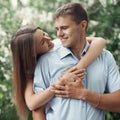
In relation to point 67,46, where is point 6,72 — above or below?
below

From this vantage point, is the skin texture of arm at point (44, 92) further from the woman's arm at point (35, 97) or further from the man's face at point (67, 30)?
the man's face at point (67, 30)

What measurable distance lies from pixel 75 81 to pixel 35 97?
0.73 feet

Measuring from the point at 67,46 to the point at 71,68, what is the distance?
114 mm

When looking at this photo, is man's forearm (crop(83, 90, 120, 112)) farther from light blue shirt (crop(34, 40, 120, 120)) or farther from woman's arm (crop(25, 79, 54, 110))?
woman's arm (crop(25, 79, 54, 110))

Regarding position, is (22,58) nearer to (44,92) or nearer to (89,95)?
(44,92)

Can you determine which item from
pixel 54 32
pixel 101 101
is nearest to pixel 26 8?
pixel 54 32

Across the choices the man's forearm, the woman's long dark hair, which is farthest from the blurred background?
→ the man's forearm

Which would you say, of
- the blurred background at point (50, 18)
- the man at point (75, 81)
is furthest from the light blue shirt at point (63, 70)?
the blurred background at point (50, 18)

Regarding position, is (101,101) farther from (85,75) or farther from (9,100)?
(9,100)

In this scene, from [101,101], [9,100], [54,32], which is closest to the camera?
[101,101]

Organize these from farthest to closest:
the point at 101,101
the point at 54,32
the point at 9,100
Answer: the point at 54,32, the point at 9,100, the point at 101,101

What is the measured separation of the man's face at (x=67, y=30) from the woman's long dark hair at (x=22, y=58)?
0.50 feet

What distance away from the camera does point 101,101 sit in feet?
7.04

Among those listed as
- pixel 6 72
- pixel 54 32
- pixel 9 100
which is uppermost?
pixel 54 32
